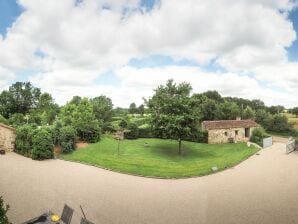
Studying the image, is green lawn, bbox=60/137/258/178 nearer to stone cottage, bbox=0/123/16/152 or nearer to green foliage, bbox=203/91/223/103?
stone cottage, bbox=0/123/16/152

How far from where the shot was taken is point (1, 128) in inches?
1192

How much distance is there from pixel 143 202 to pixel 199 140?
91.4 feet

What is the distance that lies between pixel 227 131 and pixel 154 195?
2844cm

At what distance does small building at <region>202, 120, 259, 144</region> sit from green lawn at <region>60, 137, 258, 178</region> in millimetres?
2615

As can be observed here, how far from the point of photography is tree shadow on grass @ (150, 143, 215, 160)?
102ft

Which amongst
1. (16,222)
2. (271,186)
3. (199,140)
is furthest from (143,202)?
(199,140)

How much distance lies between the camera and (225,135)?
4188cm

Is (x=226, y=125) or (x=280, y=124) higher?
(x=280, y=124)

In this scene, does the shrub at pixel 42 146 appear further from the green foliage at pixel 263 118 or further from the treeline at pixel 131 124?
the green foliage at pixel 263 118

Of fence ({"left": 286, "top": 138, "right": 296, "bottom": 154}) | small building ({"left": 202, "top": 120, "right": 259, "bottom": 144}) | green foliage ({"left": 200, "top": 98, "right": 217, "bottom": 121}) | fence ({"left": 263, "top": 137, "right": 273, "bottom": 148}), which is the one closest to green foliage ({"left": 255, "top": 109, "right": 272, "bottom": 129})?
green foliage ({"left": 200, "top": 98, "right": 217, "bottom": 121})

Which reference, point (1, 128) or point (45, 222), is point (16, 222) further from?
point (1, 128)

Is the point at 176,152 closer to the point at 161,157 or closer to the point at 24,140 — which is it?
the point at 161,157

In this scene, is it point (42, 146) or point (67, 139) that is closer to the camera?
point (42, 146)

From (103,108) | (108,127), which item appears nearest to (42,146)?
(108,127)
